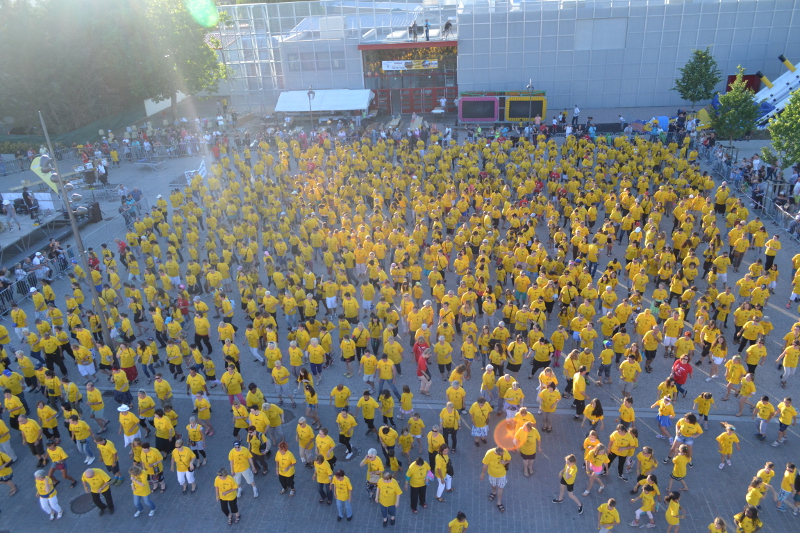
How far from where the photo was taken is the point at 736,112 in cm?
2653

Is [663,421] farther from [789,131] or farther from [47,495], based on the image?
[789,131]

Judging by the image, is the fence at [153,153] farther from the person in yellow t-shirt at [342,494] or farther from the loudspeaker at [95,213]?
the person in yellow t-shirt at [342,494]

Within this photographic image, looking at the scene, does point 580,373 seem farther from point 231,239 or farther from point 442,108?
point 442,108

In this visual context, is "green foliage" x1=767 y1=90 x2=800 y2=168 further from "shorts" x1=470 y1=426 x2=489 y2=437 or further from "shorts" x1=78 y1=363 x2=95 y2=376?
"shorts" x1=78 y1=363 x2=95 y2=376

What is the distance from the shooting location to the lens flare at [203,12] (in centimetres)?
3812

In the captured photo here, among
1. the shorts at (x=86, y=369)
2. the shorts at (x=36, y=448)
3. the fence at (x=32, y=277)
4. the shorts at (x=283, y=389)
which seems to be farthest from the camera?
the fence at (x=32, y=277)

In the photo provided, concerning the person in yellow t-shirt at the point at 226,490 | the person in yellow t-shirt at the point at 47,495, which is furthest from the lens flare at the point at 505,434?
the person in yellow t-shirt at the point at 47,495

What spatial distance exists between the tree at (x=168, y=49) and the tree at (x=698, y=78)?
95.3 ft

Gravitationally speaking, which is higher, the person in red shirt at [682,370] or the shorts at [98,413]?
the person in red shirt at [682,370]

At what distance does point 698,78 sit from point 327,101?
2169cm

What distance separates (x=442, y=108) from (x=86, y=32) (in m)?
22.4

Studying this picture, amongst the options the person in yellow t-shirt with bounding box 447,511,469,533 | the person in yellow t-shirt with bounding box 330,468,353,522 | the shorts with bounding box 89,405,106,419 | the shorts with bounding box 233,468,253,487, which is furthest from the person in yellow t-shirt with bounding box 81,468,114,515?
the person in yellow t-shirt with bounding box 447,511,469,533

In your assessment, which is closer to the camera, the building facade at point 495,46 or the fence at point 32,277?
the fence at point 32,277

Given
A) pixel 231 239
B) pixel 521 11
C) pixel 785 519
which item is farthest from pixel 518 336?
pixel 521 11
